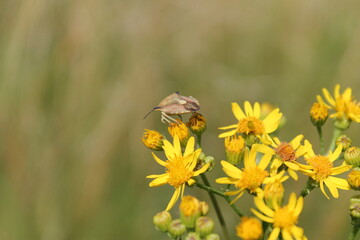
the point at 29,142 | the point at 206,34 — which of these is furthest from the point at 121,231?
the point at 206,34

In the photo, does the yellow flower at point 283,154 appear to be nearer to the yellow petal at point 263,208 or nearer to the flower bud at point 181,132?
the yellow petal at point 263,208

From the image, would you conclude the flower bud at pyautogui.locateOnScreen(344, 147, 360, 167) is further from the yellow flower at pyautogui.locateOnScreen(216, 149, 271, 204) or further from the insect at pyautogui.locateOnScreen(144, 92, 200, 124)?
the insect at pyautogui.locateOnScreen(144, 92, 200, 124)

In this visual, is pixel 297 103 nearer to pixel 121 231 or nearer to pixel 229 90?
pixel 229 90

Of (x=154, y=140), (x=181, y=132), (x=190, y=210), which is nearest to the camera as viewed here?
(x=190, y=210)

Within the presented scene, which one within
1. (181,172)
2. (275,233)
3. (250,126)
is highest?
(250,126)

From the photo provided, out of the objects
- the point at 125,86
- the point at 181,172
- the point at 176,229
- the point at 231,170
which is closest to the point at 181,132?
the point at 181,172

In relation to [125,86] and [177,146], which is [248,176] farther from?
[125,86]

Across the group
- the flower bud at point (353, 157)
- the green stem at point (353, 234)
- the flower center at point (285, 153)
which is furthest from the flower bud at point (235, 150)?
the green stem at point (353, 234)

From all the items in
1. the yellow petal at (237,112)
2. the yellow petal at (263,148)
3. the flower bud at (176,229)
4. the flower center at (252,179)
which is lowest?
the flower bud at (176,229)
